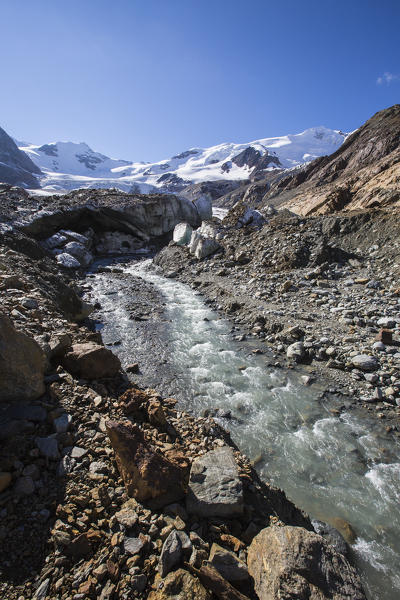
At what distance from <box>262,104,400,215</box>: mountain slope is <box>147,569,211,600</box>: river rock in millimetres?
21861

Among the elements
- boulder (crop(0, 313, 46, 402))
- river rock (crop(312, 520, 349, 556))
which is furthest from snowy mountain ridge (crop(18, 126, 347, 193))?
river rock (crop(312, 520, 349, 556))

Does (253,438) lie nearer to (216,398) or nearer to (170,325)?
(216,398)

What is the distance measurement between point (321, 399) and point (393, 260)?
874 cm

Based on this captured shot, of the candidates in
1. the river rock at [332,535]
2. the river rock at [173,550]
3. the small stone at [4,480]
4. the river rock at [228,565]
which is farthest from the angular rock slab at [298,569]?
the small stone at [4,480]

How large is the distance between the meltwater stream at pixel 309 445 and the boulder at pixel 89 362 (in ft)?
7.02

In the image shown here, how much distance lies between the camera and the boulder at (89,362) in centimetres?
529

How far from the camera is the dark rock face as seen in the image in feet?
393

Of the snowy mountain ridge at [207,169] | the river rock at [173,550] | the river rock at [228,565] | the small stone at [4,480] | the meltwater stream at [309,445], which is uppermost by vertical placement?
the snowy mountain ridge at [207,169]

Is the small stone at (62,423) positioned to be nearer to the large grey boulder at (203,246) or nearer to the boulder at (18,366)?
the boulder at (18,366)

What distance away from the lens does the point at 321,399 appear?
6.53 m

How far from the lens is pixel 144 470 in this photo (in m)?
3.18

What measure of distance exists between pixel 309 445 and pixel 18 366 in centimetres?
538

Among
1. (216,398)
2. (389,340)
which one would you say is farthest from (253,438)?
(389,340)

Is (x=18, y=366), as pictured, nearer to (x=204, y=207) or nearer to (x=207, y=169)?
(x=204, y=207)
